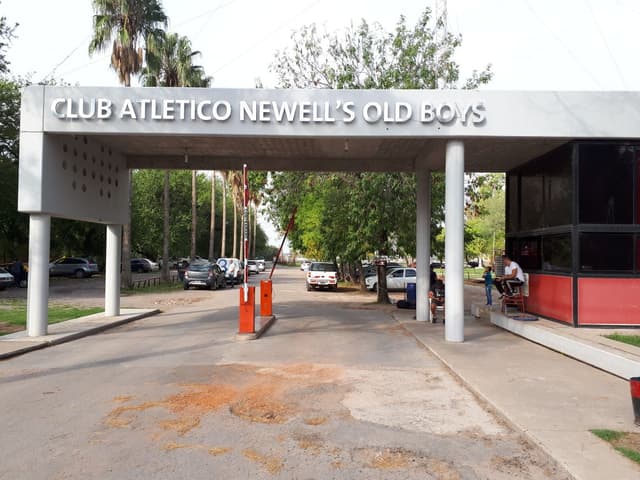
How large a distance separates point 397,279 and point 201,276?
1146 centimetres

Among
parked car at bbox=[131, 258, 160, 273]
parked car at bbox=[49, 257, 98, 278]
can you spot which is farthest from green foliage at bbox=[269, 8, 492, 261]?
parked car at bbox=[131, 258, 160, 273]

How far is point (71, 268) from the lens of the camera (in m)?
42.2

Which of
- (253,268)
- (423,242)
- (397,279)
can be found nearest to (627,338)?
(423,242)

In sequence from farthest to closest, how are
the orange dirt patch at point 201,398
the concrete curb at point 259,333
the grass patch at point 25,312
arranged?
the grass patch at point 25,312 → the concrete curb at point 259,333 → the orange dirt patch at point 201,398

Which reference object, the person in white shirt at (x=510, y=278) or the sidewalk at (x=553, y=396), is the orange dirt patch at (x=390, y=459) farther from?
the person in white shirt at (x=510, y=278)

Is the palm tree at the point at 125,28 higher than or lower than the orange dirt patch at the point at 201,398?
higher

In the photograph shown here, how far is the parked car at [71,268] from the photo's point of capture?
41.7m

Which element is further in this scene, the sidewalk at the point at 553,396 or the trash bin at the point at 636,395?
the trash bin at the point at 636,395

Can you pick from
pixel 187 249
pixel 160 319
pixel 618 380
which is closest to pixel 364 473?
pixel 618 380

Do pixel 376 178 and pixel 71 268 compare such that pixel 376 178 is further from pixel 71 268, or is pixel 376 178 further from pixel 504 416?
pixel 71 268

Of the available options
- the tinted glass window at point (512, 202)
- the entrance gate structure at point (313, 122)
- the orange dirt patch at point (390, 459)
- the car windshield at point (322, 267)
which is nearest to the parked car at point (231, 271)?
the car windshield at point (322, 267)

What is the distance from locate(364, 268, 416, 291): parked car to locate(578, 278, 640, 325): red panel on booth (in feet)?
65.7

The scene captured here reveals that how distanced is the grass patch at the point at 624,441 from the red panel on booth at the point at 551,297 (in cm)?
665

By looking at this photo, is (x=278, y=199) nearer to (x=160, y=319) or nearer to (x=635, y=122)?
(x=160, y=319)
